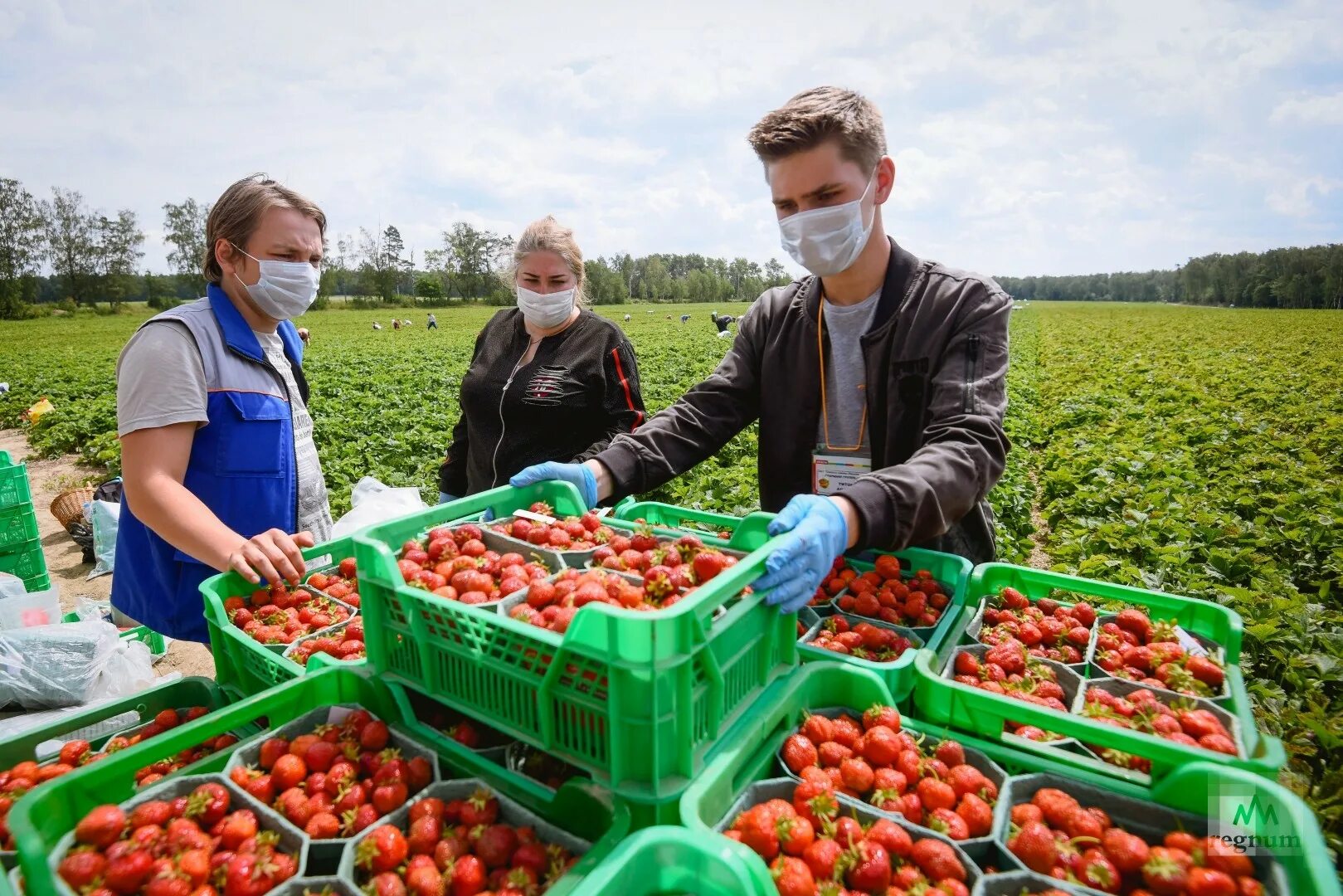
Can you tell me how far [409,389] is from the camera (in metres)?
16.3

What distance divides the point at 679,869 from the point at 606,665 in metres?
0.37

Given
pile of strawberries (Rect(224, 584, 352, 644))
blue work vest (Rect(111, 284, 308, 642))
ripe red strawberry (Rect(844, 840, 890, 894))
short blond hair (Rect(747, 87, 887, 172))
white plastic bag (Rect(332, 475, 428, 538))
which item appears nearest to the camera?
ripe red strawberry (Rect(844, 840, 890, 894))

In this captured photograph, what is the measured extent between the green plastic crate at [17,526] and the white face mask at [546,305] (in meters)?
4.09

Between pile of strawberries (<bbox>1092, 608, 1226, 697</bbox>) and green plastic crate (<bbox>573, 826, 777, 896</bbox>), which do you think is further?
pile of strawberries (<bbox>1092, 608, 1226, 697</bbox>)

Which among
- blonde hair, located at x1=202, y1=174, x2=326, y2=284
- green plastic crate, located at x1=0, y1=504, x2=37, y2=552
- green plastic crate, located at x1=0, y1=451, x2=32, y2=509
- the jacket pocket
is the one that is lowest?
green plastic crate, located at x1=0, y1=504, x2=37, y2=552

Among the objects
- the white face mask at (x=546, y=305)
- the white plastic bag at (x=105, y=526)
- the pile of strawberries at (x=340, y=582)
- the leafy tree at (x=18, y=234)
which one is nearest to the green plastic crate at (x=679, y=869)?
the pile of strawberries at (x=340, y=582)

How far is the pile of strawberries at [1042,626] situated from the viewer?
7.20 ft

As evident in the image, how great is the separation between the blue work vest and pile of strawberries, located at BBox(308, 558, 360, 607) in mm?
410

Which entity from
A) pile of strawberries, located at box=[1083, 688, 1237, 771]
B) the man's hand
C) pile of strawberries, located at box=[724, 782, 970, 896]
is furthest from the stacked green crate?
pile of strawberries, located at box=[1083, 688, 1237, 771]

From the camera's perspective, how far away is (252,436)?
2.80 m

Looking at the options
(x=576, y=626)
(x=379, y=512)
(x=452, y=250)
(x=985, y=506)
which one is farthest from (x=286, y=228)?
(x=452, y=250)

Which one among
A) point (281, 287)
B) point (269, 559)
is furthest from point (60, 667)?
point (281, 287)

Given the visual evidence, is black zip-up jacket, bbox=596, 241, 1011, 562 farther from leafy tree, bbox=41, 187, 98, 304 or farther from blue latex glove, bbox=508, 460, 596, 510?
leafy tree, bbox=41, 187, 98, 304

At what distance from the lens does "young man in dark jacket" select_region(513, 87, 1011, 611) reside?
2207 mm
